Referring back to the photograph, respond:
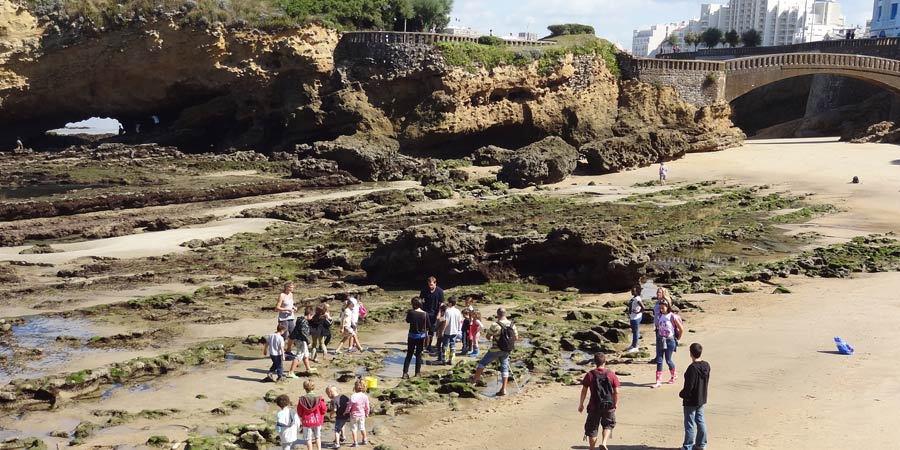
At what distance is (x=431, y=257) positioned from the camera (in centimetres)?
2125

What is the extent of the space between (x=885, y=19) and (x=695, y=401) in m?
78.7

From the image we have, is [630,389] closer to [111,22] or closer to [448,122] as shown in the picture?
[448,122]

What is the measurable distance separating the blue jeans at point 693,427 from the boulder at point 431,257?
36.2 ft

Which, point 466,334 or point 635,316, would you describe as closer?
point 635,316

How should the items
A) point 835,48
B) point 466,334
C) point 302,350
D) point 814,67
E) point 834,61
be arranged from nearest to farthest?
point 302,350
point 466,334
point 834,61
point 814,67
point 835,48

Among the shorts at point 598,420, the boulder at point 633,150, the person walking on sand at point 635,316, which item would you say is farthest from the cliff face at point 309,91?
the shorts at point 598,420

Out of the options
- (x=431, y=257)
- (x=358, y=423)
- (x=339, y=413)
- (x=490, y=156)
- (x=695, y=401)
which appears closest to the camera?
(x=695, y=401)

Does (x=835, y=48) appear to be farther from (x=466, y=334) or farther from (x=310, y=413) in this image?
(x=310, y=413)

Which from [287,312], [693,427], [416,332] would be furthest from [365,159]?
[693,427]

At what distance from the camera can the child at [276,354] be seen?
45.6ft

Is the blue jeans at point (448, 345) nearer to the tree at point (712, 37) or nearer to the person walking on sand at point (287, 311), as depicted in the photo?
the person walking on sand at point (287, 311)

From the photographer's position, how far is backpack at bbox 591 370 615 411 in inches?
417

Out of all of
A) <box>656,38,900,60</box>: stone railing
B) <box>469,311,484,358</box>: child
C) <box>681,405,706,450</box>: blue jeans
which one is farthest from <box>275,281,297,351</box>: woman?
<box>656,38,900,60</box>: stone railing

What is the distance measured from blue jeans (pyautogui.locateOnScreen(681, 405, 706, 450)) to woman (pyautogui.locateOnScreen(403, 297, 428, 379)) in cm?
482
